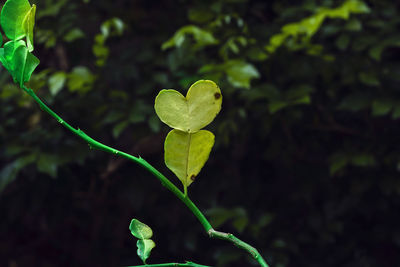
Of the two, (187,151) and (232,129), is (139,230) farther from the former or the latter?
(232,129)

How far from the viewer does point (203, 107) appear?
0.78 ft

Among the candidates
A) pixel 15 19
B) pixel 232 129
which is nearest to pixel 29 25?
pixel 15 19

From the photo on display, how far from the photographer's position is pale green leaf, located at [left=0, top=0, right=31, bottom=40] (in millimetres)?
241

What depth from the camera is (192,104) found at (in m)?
0.24

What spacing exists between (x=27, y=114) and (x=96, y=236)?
1.31 ft

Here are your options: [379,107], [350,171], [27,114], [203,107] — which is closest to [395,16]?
[379,107]

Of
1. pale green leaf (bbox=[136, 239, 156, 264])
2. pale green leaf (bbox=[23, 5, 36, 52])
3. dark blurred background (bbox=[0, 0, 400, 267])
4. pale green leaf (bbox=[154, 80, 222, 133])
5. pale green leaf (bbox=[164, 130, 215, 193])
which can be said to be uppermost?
pale green leaf (bbox=[23, 5, 36, 52])

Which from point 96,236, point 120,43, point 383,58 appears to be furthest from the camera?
point 96,236

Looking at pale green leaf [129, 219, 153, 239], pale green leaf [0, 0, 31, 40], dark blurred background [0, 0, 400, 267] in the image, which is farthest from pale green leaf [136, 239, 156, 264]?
dark blurred background [0, 0, 400, 267]

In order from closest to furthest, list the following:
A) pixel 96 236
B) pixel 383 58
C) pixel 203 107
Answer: pixel 203 107
pixel 383 58
pixel 96 236

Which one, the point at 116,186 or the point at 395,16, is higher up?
the point at 395,16

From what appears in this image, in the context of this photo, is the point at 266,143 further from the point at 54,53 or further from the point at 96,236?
the point at 54,53

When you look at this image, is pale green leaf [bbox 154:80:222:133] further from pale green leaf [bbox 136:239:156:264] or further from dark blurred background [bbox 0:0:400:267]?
dark blurred background [bbox 0:0:400:267]

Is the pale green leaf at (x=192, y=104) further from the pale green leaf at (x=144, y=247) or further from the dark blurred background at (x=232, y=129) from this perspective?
the dark blurred background at (x=232, y=129)
